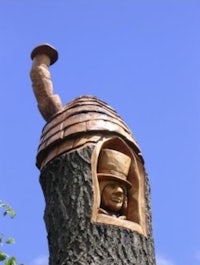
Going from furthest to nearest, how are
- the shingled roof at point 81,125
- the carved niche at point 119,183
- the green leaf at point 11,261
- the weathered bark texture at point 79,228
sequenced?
the green leaf at point 11,261 → the shingled roof at point 81,125 → the carved niche at point 119,183 → the weathered bark texture at point 79,228

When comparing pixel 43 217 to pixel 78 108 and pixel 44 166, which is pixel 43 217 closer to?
pixel 44 166

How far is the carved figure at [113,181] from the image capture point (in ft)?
10.4

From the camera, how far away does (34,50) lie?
3.72 metres

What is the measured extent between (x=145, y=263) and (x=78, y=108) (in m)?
0.88

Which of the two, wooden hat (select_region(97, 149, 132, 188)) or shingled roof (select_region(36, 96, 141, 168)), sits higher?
shingled roof (select_region(36, 96, 141, 168))

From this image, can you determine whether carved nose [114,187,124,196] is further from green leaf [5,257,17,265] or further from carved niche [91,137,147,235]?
green leaf [5,257,17,265]

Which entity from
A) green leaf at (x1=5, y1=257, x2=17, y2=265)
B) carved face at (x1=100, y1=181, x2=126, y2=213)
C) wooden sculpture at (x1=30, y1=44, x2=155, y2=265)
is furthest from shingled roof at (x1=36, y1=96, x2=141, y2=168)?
green leaf at (x1=5, y1=257, x2=17, y2=265)

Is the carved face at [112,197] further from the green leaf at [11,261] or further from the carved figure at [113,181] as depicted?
the green leaf at [11,261]

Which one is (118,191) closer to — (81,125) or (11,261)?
(81,125)

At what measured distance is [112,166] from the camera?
319cm

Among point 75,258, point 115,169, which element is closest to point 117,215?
point 115,169

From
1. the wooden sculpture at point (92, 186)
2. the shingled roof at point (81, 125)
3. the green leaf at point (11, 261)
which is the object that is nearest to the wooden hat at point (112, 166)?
the wooden sculpture at point (92, 186)

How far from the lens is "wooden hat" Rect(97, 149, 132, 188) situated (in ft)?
10.4

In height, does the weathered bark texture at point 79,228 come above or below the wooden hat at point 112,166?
below
